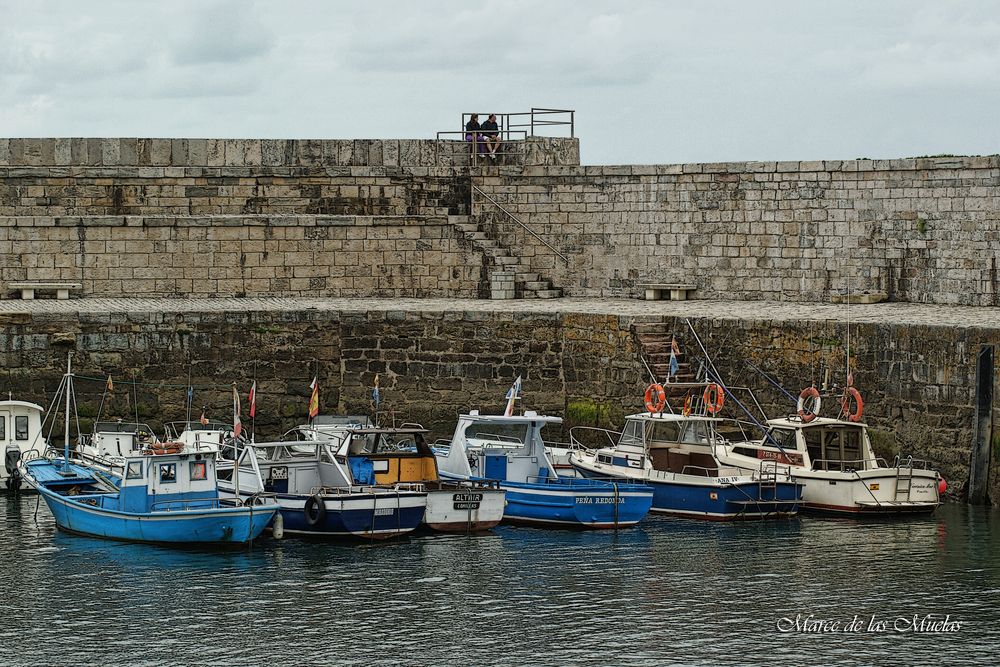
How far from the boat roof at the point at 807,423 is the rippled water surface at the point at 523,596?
1586mm

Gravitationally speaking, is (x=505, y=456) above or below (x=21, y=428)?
below

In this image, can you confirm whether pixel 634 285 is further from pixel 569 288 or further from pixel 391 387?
pixel 391 387

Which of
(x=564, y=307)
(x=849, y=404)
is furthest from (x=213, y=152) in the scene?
(x=849, y=404)

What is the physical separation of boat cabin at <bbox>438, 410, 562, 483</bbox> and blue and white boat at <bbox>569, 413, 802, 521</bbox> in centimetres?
102

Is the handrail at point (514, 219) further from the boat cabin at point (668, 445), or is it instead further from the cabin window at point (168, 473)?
the cabin window at point (168, 473)

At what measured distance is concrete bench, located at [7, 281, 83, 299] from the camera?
34.4 meters

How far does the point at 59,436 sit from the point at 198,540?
8.21 meters

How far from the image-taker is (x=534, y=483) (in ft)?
85.8

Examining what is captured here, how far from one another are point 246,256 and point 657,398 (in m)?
10.4

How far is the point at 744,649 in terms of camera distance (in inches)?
732

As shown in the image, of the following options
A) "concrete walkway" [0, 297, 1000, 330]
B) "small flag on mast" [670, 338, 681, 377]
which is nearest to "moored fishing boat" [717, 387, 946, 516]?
"small flag on mast" [670, 338, 681, 377]

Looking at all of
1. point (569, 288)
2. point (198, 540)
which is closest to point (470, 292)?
point (569, 288)

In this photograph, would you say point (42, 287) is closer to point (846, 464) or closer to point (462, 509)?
point (462, 509)

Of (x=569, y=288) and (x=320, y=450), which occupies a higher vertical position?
(x=569, y=288)
